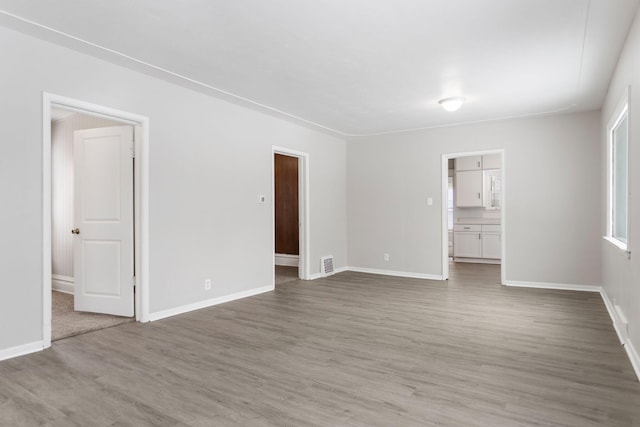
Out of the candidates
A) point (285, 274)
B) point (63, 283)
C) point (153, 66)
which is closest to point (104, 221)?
point (153, 66)

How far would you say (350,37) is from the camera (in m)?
3.16

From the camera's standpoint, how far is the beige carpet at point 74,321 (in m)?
3.64

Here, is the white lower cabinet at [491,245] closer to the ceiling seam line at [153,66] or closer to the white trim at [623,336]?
the white trim at [623,336]

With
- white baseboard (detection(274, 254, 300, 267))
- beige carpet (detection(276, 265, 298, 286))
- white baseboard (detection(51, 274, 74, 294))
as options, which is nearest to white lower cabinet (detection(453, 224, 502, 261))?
white baseboard (detection(274, 254, 300, 267))

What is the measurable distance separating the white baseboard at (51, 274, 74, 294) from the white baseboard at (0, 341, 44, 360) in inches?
99.3

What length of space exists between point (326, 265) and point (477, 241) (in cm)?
364

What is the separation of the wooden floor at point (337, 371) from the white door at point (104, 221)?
1.79ft

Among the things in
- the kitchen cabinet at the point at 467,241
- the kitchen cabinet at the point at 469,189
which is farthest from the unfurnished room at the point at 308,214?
the kitchen cabinet at the point at 469,189

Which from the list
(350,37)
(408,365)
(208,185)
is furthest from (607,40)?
(208,185)

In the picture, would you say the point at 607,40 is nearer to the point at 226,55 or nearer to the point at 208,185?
the point at 226,55

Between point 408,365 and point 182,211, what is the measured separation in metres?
2.86

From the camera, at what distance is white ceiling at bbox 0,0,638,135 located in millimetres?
2727

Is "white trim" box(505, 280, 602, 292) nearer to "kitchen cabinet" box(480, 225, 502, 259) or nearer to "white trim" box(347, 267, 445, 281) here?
"white trim" box(347, 267, 445, 281)

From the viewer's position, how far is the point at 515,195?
5.93 metres
